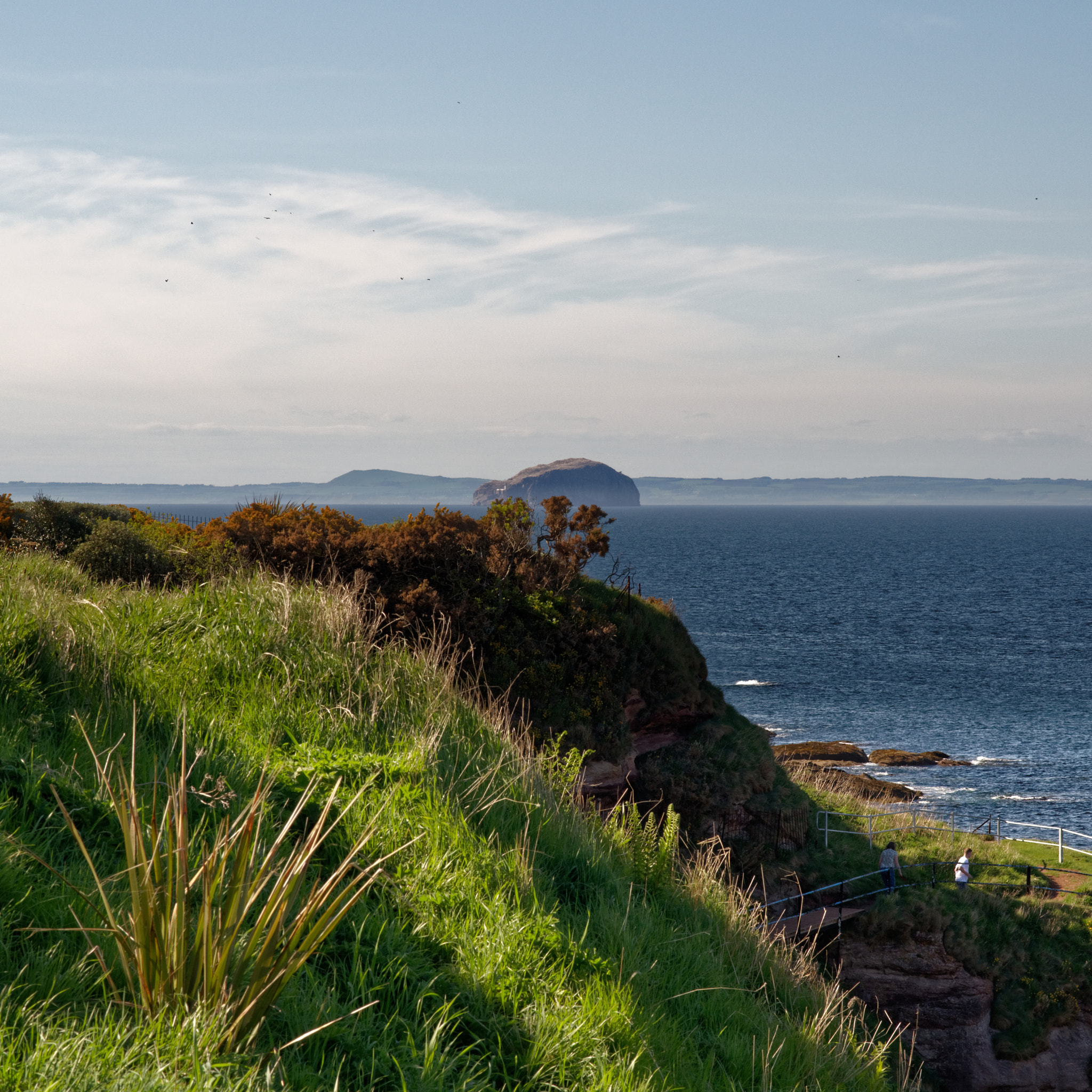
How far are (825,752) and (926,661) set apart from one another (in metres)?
28.2

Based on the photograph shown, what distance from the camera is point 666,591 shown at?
98500 mm

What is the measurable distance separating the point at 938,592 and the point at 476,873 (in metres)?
111

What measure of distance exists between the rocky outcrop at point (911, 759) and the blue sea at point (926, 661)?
2.40ft

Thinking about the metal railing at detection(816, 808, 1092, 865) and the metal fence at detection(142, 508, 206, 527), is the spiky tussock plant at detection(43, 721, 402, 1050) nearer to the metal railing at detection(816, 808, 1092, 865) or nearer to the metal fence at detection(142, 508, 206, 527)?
the metal fence at detection(142, 508, 206, 527)

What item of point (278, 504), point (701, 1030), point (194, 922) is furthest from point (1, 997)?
point (278, 504)

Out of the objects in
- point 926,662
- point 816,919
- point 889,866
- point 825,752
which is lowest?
point 825,752

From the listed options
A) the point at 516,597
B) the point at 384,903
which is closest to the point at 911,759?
the point at 516,597

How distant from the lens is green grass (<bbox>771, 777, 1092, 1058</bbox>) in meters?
19.0

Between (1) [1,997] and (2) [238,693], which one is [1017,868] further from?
(1) [1,997]

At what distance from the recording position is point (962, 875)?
2138 centimetres

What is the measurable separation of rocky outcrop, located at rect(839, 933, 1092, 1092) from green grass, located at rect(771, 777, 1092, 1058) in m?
0.20

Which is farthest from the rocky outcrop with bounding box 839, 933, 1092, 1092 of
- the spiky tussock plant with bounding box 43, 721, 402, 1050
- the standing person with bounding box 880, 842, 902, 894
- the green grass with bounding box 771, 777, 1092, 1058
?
the spiky tussock plant with bounding box 43, 721, 402, 1050

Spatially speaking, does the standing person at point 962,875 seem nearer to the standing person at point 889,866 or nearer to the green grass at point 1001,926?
the green grass at point 1001,926

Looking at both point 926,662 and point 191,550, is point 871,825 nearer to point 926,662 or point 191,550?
point 191,550
